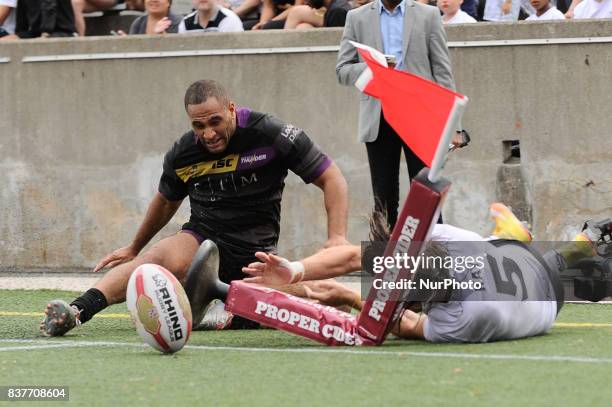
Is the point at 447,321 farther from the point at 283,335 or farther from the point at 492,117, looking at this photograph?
the point at 492,117

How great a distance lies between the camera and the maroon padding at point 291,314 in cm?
677

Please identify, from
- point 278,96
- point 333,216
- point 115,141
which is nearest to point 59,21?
point 115,141

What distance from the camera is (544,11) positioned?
11492 mm

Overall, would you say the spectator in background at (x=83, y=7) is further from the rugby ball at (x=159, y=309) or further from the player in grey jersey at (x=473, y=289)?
the rugby ball at (x=159, y=309)

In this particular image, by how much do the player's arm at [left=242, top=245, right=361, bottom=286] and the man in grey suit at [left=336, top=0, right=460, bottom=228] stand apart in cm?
250

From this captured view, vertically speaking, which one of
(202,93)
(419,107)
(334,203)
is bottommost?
(334,203)

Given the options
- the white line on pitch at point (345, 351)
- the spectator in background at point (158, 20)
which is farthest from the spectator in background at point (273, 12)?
the white line on pitch at point (345, 351)

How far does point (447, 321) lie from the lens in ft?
22.4

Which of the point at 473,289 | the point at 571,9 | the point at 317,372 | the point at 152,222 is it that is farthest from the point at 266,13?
the point at 317,372

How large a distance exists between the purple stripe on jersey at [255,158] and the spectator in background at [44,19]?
5481mm

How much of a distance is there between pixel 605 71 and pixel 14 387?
652 centimetres

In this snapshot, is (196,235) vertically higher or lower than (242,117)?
lower

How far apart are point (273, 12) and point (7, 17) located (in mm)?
2683

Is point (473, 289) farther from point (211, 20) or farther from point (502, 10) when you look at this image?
point (211, 20)
